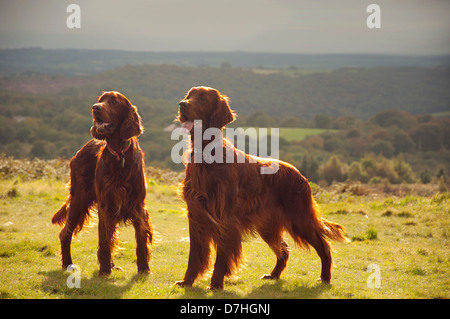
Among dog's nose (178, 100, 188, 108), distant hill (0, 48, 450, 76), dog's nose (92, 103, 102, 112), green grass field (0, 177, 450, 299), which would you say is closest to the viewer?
dog's nose (178, 100, 188, 108)

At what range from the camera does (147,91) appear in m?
64.7

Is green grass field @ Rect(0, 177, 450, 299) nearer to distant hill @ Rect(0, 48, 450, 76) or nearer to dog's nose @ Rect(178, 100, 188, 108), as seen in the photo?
dog's nose @ Rect(178, 100, 188, 108)

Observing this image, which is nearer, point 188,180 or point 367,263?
point 188,180

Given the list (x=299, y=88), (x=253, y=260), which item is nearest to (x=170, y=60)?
(x=299, y=88)

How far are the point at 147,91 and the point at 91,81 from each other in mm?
9486

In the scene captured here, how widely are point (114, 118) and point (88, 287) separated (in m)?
1.91

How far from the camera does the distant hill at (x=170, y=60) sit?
2253 inches

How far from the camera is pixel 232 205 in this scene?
15.6 feet

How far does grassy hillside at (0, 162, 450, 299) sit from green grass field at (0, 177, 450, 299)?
0.04 ft

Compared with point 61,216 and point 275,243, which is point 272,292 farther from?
point 61,216

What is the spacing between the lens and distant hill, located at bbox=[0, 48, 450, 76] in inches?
2253

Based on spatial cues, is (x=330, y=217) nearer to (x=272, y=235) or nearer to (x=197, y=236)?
(x=272, y=235)

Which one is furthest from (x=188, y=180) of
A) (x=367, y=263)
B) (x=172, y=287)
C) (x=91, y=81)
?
(x=91, y=81)

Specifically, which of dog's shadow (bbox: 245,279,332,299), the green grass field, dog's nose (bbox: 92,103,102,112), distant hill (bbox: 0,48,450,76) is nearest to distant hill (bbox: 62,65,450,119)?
distant hill (bbox: 0,48,450,76)
